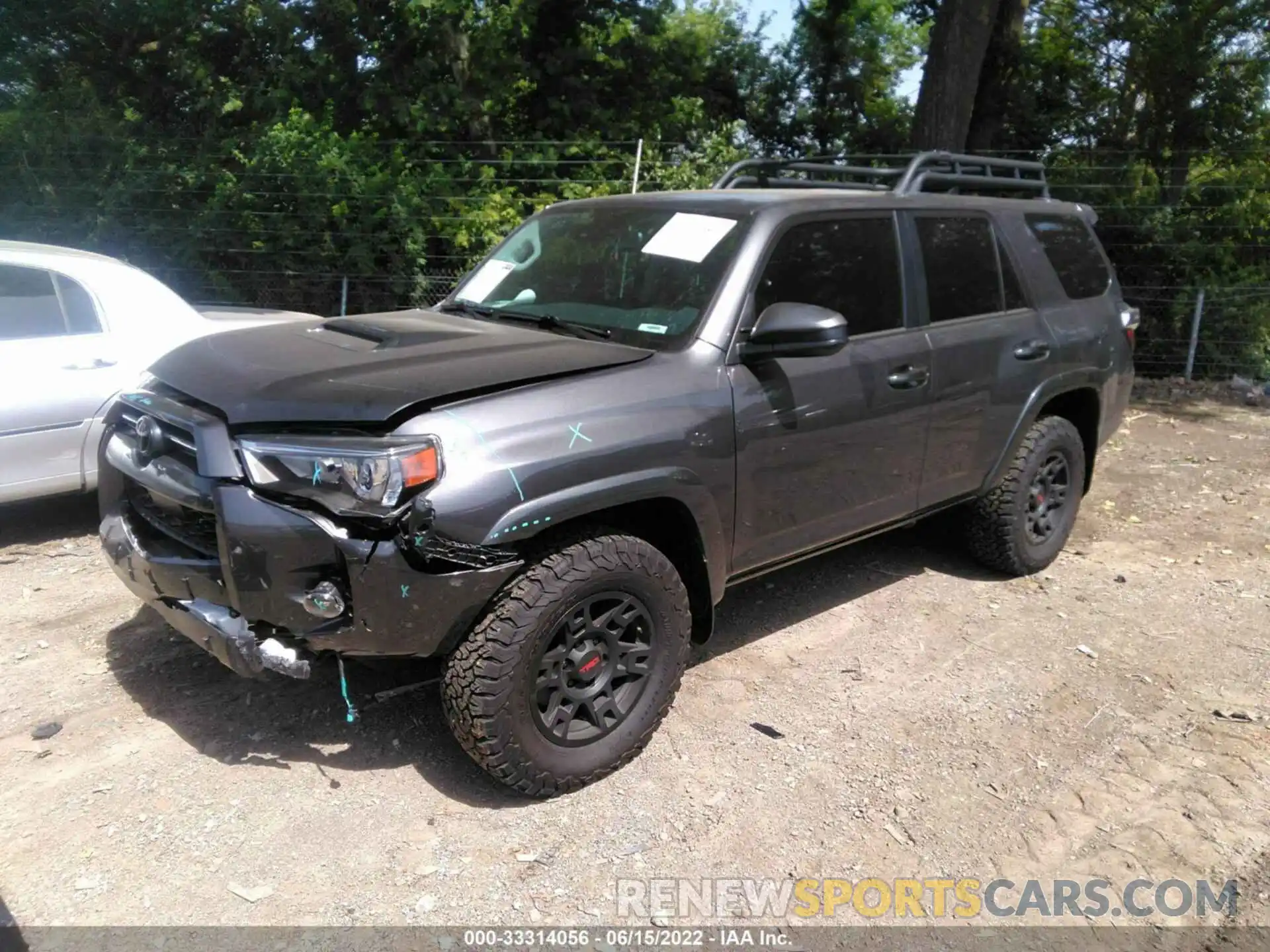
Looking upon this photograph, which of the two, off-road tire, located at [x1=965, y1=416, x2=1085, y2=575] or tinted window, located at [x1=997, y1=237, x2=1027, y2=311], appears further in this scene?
off-road tire, located at [x1=965, y1=416, x2=1085, y2=575]

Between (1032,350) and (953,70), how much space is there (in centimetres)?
664

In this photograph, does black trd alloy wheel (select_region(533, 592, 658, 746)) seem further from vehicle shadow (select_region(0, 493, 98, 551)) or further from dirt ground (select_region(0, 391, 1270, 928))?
vehicle shadow (select_region(0, 493, 98, 551))

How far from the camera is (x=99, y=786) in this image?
3.40 meters

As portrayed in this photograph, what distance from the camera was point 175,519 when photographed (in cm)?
345

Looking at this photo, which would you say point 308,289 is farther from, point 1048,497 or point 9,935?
point 9,935

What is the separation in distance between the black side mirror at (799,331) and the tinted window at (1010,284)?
1678mm

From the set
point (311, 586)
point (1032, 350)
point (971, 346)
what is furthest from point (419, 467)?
point (1032, 350)

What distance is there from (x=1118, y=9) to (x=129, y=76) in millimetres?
11407

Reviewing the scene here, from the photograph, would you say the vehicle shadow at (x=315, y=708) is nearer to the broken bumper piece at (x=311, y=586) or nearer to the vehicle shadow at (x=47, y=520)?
the broken bumper piece at (x=311, y=586)

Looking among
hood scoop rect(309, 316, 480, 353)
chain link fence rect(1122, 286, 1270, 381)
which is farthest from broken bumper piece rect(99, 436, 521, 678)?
chain link fence rect(1122, 286, 1270, 381)

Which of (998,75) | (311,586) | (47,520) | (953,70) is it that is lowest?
(47,520)

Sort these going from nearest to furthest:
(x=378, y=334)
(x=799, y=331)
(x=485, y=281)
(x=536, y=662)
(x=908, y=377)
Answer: (x=536, y=662) → (x=799, y=331) → (x=378, y=334) → (x=908, y=377) → (x=485, y=281)

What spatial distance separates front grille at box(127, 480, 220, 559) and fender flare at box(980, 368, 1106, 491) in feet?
11.4

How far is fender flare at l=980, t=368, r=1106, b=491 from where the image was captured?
5023mm
